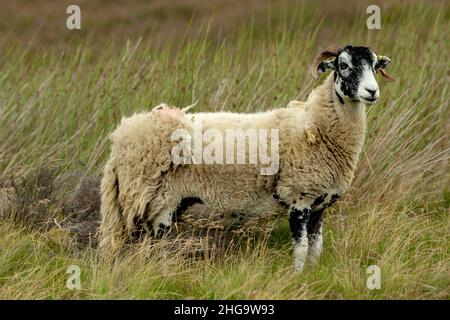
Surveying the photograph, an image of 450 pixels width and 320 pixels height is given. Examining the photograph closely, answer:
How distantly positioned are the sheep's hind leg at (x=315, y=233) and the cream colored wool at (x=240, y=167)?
0.17m

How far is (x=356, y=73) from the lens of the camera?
21.3 feet

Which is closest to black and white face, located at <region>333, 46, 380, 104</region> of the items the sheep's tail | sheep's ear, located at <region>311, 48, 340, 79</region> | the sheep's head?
the sheep's head

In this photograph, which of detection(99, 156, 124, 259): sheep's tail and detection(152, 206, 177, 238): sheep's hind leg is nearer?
detection(152, 206, 177, 238): sheep's hind leg

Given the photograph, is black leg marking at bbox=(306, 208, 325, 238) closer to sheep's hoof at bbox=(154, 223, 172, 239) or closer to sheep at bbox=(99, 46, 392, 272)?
sheep at bbox=(99, 46, 392, 272)

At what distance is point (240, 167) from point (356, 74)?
1040 mm

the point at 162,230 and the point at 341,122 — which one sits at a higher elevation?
the point at 341,122

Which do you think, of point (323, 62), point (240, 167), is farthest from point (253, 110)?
point (240, 167)

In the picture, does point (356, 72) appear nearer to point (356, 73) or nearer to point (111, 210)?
point (356, 73)

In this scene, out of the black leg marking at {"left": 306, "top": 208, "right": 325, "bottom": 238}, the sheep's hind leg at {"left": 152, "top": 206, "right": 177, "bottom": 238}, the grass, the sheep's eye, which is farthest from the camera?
the black leg marking at {"left": 306, "top": 208, "right": 325, "bottom": 238}

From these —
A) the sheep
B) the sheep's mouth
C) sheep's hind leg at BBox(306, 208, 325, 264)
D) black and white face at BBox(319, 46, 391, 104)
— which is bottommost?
sheep's hind leg at BBox(306, 208, 325, 264)

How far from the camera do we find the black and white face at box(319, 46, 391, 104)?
6367 millimetres

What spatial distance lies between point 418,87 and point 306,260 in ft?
9.76

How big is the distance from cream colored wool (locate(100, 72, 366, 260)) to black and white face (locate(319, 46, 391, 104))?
0.16 metres
